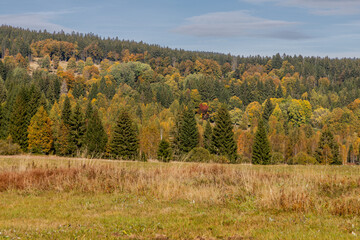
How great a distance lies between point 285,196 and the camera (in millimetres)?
11562

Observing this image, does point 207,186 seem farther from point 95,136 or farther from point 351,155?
point 351,155

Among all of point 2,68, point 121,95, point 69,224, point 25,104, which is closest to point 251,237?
point 69,224

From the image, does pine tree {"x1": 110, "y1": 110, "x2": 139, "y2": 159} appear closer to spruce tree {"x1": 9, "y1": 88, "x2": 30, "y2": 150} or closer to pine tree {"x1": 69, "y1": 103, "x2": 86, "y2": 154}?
pine tree {"x1": 69, "y1": 103, "x2": 86, "y2": 154}

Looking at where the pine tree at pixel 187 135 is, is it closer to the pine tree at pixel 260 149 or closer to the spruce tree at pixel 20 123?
the pine tree at pixel 260 149

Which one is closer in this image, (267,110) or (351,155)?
(351,155)

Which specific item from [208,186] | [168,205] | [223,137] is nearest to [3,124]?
[223,137]

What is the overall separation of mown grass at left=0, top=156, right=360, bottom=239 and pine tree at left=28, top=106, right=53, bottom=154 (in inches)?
2642

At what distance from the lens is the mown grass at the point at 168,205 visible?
9.05 metres

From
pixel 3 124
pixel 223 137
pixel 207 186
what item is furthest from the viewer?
pixel 3 124

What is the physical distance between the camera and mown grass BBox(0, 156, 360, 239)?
9.05 metres

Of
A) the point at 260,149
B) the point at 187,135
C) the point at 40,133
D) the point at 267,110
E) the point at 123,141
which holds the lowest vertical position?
the point at 260,149

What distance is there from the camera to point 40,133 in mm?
79688

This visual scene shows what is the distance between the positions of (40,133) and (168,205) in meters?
74.7

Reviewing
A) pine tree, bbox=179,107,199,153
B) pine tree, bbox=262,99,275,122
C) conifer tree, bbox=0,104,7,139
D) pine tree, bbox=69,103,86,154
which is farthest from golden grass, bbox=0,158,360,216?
pine tree, bbox=262,99,275,122
